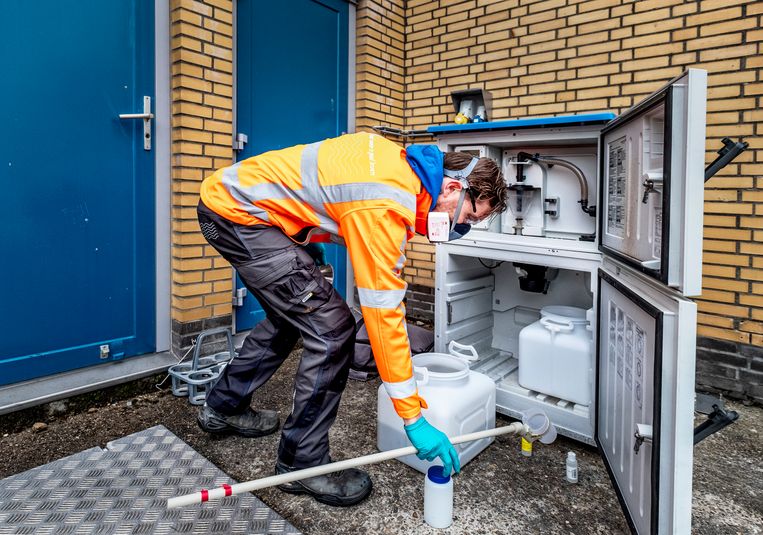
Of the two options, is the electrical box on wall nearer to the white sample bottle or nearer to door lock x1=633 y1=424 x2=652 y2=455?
door lock x1=633 y1=424 x2=652 y2=455

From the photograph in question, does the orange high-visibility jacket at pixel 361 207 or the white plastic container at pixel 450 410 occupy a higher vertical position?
the orange high-visibility jacket at pixel 361 207

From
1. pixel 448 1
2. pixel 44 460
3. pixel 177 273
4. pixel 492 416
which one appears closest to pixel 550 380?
pixel 492 416

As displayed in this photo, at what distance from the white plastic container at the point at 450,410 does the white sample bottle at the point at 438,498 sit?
0.26m

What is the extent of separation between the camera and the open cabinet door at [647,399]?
128 centimetres

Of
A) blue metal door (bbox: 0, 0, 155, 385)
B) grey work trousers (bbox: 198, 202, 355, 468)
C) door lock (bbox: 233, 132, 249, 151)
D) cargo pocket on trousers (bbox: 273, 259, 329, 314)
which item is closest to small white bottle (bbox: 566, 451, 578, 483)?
grey work trousers (bbox: 198, 202, 355, 468)

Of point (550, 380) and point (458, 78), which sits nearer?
point (550, 380)

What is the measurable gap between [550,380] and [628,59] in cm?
236

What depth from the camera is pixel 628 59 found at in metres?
3.45

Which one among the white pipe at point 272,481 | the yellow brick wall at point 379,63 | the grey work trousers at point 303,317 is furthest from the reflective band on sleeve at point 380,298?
the yellow brick wall at point 379,63

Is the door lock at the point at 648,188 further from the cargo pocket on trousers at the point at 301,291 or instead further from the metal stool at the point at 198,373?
the metal stool at the point at 198,373

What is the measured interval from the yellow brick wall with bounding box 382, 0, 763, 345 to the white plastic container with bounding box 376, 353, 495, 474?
1730mm

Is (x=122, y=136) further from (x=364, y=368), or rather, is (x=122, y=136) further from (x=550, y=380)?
(x=550, y=380)

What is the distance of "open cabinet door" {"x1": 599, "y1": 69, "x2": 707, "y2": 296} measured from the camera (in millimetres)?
1299

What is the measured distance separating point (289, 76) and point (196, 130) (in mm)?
1001
